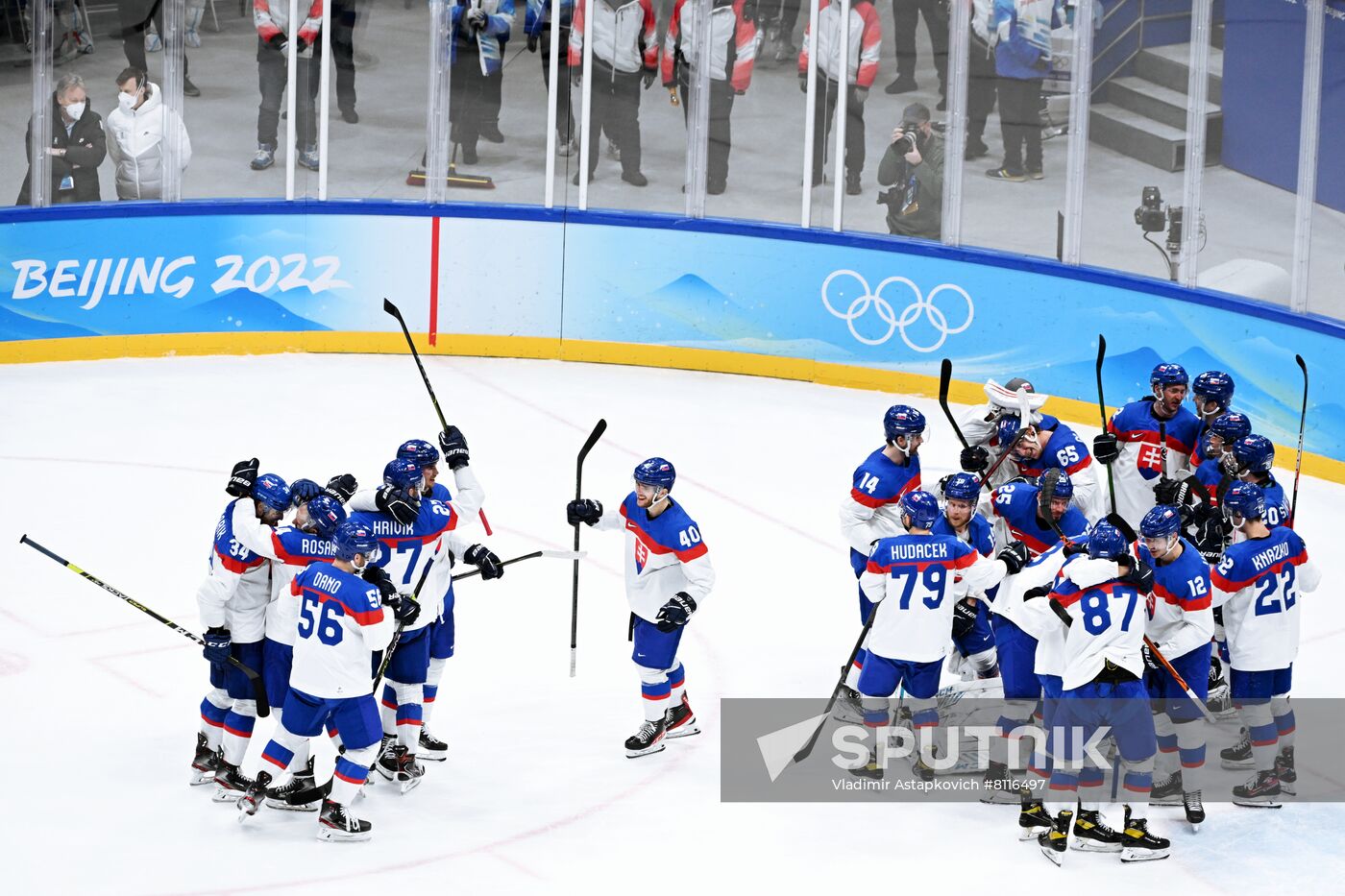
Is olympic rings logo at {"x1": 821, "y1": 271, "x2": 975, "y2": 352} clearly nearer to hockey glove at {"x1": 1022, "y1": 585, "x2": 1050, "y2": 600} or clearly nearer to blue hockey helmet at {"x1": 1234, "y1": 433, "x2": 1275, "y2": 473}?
blue hockey helmet at {"x1": 1234, "y1": 433, "x2": 1275, "y2": 473}

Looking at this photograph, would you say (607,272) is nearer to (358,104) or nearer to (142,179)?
(358,104)

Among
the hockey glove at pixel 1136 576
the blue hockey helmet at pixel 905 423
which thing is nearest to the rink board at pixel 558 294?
the blue hockey helmet at pixel 905 423

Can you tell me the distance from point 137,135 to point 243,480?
7.18 m

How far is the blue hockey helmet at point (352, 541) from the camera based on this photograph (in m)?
6.79

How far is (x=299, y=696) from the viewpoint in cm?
691

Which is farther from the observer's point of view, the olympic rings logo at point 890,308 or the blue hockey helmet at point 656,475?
the olympic rings logo at point 890,308

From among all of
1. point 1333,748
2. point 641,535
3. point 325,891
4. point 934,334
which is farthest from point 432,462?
point 934,334

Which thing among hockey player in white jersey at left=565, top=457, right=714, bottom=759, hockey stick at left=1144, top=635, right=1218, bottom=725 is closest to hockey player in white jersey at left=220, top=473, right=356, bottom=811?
hockey player in white jersey at left=565, top=457, right=714, bottom=759

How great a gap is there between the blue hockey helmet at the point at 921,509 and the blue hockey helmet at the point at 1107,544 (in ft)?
2.19

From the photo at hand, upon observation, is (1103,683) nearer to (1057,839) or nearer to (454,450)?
(1057,839)

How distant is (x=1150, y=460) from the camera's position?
9195 mm

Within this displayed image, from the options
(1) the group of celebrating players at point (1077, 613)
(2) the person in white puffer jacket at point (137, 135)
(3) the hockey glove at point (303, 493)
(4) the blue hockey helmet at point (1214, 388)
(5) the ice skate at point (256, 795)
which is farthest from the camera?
(2) the person in white puffer jacket at point (137, 135)

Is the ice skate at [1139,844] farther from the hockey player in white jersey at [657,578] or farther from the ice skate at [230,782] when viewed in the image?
the ice skate at [230,782]

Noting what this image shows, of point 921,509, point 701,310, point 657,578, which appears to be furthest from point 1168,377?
point 701,310
